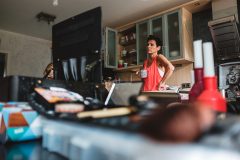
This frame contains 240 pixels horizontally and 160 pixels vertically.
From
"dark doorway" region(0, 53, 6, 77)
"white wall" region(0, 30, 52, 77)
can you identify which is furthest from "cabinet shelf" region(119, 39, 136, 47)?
"dark doorway" region(0, 53, 6, 77)

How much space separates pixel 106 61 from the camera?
3748 mm

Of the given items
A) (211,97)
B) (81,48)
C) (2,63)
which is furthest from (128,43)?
(211,97)

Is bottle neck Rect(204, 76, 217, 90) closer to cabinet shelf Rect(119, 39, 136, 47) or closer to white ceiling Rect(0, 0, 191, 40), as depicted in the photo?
white ceiling Rect(0, 0, 191, 40)

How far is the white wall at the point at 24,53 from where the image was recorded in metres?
4.08

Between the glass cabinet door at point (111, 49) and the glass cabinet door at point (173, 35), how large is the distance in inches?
45.5

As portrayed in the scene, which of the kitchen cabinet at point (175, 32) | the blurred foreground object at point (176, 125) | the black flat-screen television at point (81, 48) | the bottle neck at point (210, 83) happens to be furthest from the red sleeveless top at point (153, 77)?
the blurred foreground object at point (176, 125)

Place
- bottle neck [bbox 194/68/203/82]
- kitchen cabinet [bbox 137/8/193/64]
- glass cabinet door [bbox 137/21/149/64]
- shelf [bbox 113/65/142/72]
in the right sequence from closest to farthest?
bottle neck [bbox 194/68/203/82] < kitchen cabinet [bbox 137/8/193/64] < glass cabinet door [bbox 137/21/149/64] < shelf [bbox 113/65/142/72]

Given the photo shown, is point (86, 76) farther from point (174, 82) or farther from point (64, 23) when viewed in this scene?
point (174, 82)

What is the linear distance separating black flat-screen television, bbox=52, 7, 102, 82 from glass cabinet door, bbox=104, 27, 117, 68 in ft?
9.19

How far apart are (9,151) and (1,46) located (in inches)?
167

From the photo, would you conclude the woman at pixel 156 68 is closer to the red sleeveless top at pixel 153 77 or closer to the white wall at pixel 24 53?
the red sleeveless top at pixel 153 77

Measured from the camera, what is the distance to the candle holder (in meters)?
0.40

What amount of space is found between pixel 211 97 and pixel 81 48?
23.5 inches

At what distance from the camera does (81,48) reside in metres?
0.86
